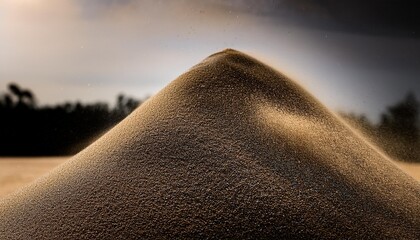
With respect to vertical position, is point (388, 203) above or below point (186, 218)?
above

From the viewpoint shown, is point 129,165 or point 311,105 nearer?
point 129,165

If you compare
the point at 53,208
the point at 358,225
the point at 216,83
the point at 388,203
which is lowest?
the point at 53,208

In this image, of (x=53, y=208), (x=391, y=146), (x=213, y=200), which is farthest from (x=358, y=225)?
(x=391, y=146)

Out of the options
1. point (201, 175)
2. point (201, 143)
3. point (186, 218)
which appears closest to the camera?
point (186, 218)

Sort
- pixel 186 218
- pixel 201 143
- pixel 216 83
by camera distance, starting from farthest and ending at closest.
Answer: pixel 216 83 → pixel 201 143 → pixel 186 218

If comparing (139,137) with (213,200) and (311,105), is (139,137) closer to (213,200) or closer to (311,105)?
(213,200)

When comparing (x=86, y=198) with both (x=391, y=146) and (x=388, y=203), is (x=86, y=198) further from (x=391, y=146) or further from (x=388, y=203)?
(x=391, y=146)
